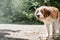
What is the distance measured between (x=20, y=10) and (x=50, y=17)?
1.02 feet

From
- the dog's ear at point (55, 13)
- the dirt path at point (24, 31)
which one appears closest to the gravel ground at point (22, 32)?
the dirt path at point (24, 31)

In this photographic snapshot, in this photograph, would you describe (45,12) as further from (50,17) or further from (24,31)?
(24,31)

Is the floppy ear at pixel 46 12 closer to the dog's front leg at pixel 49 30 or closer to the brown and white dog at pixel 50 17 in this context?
the brown and white dog at pixel 50 17

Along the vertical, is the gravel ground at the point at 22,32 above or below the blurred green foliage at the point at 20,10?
below

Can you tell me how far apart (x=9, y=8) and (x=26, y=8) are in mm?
158

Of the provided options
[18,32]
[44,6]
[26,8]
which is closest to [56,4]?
[44,6]

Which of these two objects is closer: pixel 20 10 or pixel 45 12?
pixel 45 12

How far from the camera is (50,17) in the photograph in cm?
168

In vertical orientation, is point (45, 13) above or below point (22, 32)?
above

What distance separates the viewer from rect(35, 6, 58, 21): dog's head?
1.62 m

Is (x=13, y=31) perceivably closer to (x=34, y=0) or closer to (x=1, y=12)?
(x=1, y=12)

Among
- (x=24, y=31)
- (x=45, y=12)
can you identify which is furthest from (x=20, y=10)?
(x=45, y=12)

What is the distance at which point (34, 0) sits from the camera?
181cm

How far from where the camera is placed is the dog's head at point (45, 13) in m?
1.62
